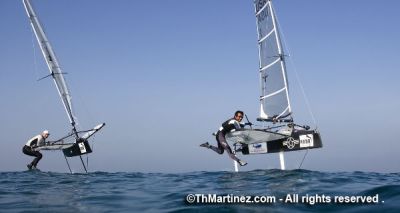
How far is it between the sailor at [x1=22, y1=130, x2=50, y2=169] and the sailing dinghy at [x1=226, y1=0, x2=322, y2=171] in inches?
445

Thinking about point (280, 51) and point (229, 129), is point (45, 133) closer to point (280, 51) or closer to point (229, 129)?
point (229, 129)

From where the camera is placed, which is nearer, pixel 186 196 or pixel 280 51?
pixel 186 196

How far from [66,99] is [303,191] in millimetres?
20484

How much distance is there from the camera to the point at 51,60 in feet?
84.5

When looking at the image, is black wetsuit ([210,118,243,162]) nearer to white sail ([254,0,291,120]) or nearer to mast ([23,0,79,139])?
white sail ([254,0,291,120])

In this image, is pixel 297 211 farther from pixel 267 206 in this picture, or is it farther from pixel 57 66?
pixel 57 66

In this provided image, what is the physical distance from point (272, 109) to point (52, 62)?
47.6ft

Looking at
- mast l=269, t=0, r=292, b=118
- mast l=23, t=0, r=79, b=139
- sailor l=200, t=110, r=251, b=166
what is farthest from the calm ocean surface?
mast l=23, t=0, r=79, b=139

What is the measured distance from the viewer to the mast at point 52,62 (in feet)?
83.0


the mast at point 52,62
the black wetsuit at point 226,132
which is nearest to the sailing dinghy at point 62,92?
the mast at point 52,62

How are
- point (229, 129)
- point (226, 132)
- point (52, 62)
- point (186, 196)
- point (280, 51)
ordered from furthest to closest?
1. point (52, 62)
2. point (280, 51)
3. point (226, 132)
4. point (229, 129)
5. point (186, 196)

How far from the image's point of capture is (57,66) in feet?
84.6

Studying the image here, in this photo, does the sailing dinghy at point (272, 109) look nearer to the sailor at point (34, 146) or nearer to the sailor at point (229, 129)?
the sailor at point (229, 129)

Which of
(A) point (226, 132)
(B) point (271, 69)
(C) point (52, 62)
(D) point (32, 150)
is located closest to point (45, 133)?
(D) point (32, 150)
